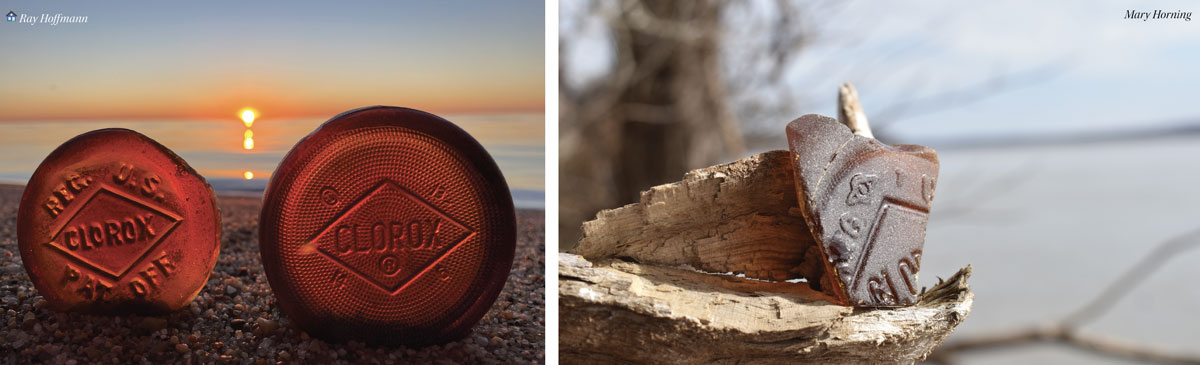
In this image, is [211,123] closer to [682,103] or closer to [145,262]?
[145,262]

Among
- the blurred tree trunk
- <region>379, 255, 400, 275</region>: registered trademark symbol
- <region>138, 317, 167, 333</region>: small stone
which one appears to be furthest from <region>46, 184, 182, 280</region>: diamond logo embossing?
the blurred tree trunk

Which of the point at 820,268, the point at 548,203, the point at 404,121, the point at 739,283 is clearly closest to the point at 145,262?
the point at 404,121

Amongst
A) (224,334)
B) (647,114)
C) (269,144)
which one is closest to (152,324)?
(224,334)

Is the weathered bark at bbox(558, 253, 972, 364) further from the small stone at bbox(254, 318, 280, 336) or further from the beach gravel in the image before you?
the small stone at bbox(254, 318, 280, 336)

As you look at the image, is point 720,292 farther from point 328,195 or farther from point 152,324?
point 152,324

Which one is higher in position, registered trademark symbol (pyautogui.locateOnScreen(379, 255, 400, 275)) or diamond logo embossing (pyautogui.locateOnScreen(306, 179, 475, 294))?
diamond logo embossing (pyautogui.locateOnScreen(306, 179, 475, 294))

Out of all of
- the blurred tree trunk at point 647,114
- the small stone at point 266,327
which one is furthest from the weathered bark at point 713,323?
the blurred tree trunk at point 647,114
